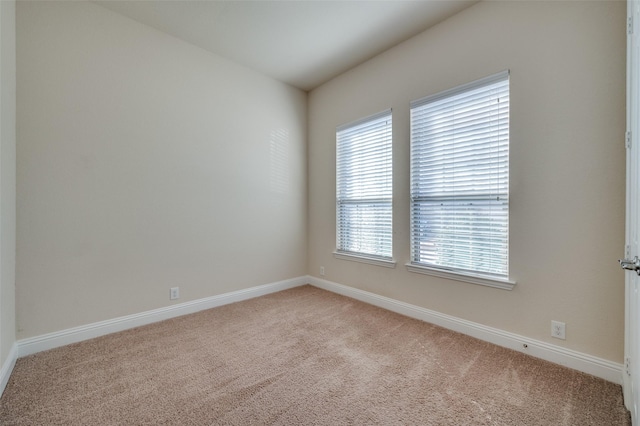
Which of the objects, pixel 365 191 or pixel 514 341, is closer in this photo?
pixel 514 341

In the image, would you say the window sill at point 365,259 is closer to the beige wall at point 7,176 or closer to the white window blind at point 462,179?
the white window blind at point 462,179

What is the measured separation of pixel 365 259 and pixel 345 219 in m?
0.64

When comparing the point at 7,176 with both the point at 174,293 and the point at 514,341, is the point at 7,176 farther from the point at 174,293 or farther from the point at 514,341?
the point at 514,341

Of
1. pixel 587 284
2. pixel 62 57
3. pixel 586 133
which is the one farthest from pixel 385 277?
pixel 62 57

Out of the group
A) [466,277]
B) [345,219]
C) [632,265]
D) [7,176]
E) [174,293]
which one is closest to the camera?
[632,265]

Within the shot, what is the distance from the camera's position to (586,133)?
186 cm

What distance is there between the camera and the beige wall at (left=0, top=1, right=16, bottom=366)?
1795 mm

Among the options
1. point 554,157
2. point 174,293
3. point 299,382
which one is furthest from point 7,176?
point 554,157

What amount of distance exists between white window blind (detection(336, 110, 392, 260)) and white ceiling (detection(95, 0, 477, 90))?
80cm

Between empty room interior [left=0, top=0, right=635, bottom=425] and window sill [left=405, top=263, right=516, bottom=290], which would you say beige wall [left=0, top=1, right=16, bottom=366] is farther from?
window sill [left=405, top=263, right=516, bottom=290]

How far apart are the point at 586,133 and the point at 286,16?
258cm

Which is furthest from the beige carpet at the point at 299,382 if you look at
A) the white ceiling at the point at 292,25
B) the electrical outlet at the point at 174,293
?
the white ceiling at the point at 292,25

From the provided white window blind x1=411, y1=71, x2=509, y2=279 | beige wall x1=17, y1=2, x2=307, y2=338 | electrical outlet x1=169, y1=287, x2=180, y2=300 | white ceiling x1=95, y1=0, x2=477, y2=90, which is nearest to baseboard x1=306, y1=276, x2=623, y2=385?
white window blind x1=411, y1=71, x2=509, y2=279

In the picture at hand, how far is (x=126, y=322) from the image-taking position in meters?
2.57
